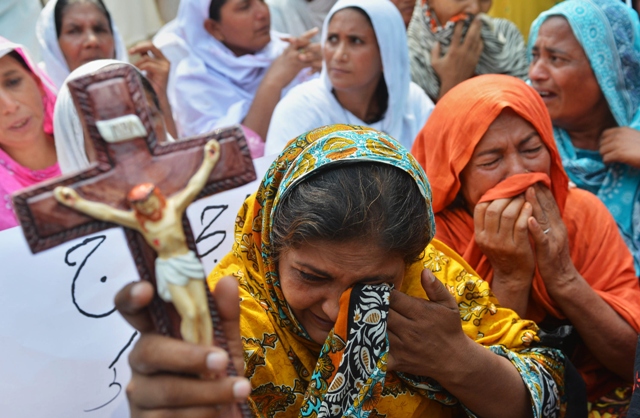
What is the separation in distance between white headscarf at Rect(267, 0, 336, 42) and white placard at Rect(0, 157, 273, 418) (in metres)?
3.25

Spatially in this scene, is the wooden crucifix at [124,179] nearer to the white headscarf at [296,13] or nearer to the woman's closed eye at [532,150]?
the woman's closed eye at [532,150]

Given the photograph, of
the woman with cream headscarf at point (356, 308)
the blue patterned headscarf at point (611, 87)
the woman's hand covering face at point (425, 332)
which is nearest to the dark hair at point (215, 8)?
the blue patterned headscarf at point (611, 87)

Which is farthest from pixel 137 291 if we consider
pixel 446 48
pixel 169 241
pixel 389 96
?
pixel 446 48

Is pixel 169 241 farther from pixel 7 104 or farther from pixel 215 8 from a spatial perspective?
pixel 215 8

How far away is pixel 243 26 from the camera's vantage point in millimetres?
4344

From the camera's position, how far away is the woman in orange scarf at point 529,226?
2271mm

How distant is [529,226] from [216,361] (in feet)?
4.75

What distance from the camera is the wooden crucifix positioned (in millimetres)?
1138

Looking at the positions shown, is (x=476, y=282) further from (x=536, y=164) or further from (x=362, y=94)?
(x=362, y=94)

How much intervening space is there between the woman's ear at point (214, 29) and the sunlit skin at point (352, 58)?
955 millimetres

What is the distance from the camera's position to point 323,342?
173 centimetres

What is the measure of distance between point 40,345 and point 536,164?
1611 millimetres

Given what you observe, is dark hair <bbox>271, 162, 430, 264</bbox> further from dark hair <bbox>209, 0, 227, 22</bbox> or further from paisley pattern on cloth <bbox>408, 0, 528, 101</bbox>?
dark hair <bbox>209, 0, 227, 22</bbox>

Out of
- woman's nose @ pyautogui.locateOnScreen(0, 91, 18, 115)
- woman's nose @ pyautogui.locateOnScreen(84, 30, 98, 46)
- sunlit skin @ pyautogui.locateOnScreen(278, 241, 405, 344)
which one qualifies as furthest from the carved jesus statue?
woman's nose @ pyautogui.locateOnScreen(84, 30, 98, 46)
